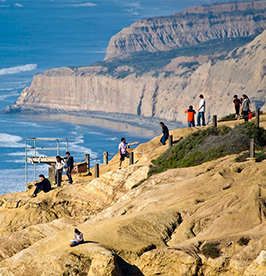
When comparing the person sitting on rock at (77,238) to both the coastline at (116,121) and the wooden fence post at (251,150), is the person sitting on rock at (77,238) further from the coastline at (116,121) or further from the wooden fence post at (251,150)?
the coastline at (116,121)

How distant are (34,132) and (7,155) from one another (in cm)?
A: 3944

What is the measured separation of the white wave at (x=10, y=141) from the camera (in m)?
123

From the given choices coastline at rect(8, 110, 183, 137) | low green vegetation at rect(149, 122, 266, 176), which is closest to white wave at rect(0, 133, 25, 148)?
coastline at rect(8, 110, 183, 137)

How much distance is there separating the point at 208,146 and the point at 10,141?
10568 centimetres

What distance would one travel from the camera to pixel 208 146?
27.1 m

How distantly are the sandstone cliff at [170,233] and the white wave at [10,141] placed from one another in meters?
99.3

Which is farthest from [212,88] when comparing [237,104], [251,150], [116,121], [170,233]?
[170,233]

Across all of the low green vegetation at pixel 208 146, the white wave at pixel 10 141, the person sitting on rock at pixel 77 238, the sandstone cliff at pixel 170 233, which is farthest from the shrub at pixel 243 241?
the white wave at pixel 10 141

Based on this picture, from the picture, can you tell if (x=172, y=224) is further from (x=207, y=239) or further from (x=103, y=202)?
(x=103, y=202)

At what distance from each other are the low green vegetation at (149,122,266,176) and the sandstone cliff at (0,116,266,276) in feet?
4.19

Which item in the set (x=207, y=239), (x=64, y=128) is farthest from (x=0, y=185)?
(x=64, y=128)

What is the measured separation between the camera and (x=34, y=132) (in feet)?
493

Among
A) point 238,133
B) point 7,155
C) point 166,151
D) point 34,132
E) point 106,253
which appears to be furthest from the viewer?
point 34,132

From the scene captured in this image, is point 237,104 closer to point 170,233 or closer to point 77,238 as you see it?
point 170,233
